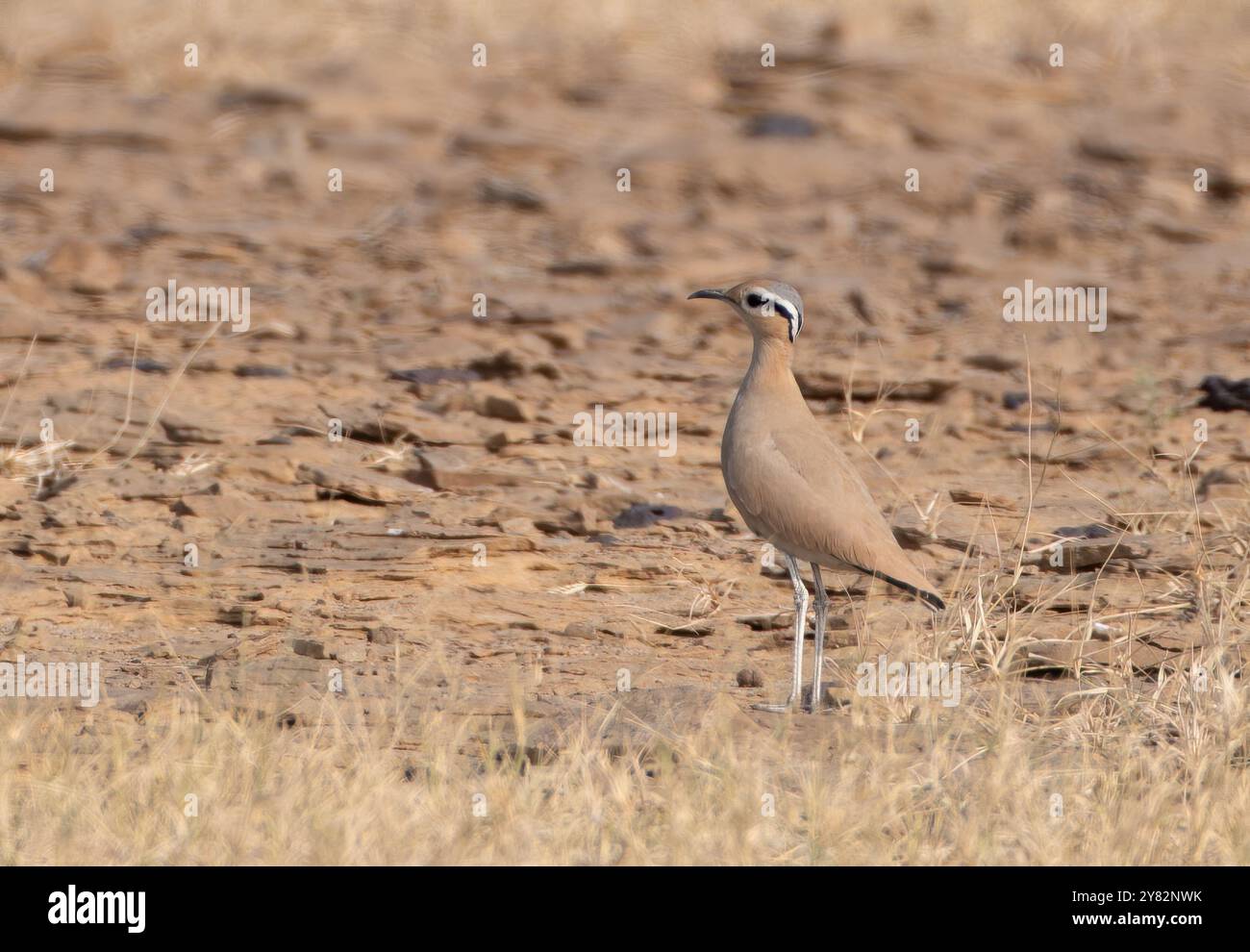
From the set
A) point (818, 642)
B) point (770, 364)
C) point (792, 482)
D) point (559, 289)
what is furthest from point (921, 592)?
point (559, 289)

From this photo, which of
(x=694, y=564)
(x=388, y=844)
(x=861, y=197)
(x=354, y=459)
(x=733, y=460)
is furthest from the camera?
(x=861, y=197)

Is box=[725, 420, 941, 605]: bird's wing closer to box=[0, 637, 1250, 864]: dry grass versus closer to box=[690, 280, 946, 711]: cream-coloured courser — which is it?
box=[690, 280, 946, 711]: cream-coloured courser

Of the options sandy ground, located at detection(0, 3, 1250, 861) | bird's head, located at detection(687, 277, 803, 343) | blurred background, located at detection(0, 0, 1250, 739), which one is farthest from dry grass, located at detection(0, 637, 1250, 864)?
bird's head, located at detection(687, 277, 803, 343)

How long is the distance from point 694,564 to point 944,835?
8.16 ft

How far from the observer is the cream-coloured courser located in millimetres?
5113

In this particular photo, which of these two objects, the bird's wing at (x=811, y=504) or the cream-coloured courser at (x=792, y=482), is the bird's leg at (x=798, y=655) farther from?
the bird's wing at (x=811, y=504)

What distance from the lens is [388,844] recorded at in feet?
13.3

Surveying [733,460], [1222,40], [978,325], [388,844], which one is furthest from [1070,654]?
[1222,40]

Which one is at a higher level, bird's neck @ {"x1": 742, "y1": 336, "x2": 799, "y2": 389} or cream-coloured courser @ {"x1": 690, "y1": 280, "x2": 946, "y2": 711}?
bird's neck @ {"x1": 742, "y1": 336, "x2": 799, "y2": 389}

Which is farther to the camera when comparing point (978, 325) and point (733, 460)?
point (978, 325)

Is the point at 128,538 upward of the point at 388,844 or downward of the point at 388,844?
upward

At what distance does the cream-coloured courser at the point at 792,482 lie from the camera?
201 inches

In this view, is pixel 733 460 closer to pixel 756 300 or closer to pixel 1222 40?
pixel 756 300

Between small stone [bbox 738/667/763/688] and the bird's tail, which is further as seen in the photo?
A: small stone [bbox 738/667/763/688]
